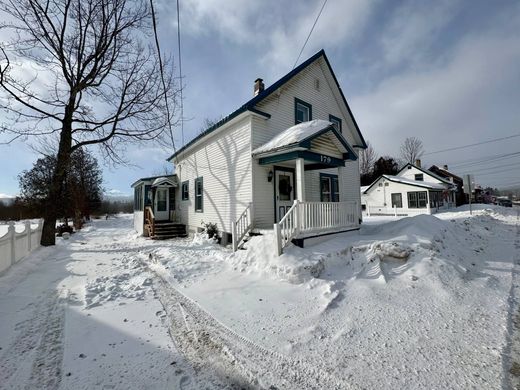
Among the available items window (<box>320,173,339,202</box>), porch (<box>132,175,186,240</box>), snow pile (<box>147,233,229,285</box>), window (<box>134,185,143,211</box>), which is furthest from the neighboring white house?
window (<box>134,185,143,211</box>)

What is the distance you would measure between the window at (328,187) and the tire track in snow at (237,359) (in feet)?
29.7

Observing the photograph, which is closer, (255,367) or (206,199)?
(255,367)

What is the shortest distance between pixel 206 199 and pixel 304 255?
7.23 meters

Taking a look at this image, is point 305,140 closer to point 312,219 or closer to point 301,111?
point 312,219

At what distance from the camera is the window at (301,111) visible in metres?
11.2

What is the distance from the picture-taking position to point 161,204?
1603 cm

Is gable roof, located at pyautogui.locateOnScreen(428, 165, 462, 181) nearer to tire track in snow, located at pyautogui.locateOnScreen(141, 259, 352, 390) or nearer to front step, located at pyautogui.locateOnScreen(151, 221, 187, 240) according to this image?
front step, located at pyautogui.locateOnScreen(151, 221, 187, 240)

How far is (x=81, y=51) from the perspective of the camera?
1170 centimetres

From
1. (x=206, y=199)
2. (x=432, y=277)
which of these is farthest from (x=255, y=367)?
(x=206, y=199)

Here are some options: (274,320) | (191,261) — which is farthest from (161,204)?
(274,320)

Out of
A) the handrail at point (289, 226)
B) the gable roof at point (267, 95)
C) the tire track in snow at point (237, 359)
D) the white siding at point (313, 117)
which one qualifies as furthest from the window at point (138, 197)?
the tire track in snow at point (237, 359)

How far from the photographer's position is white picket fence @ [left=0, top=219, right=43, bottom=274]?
6238mm

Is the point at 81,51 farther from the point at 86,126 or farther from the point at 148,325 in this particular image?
the point at 148,325

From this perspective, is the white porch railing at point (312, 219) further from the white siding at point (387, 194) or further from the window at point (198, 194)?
the white siding at point (387, 194)
